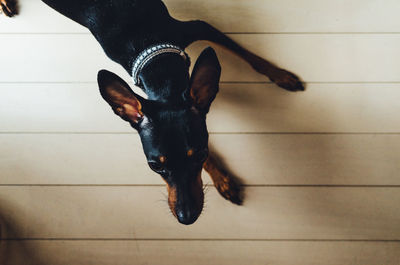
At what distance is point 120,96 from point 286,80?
688 millimetres

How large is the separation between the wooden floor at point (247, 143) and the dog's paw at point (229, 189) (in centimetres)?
4

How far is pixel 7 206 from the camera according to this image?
146cm

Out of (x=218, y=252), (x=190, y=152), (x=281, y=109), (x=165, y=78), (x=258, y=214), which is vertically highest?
(x=165, y=78)

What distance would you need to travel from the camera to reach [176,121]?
96cm

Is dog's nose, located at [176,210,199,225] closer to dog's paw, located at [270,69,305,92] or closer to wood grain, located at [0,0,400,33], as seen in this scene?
dog's paw, located at [270,69,305,92]

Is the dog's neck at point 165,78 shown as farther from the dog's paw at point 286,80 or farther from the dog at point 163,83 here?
the dog's paw at point 286,80

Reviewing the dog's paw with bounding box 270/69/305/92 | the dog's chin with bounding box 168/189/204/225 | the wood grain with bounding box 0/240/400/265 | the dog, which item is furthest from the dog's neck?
the wood grain with bounding box 0/240/400/265

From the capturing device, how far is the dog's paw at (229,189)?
1.35m

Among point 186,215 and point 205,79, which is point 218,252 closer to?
point 186,215

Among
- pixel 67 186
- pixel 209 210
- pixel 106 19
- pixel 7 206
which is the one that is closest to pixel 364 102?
pixel 209 210

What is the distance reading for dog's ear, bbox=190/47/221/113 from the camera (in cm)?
91

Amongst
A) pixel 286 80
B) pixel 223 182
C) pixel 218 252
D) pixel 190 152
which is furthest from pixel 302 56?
pixel 218 252

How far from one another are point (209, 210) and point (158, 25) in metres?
0.73

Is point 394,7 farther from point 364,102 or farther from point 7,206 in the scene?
point 7,206
